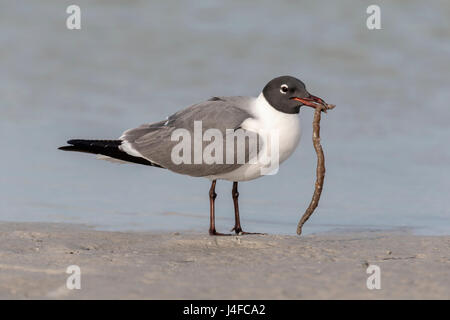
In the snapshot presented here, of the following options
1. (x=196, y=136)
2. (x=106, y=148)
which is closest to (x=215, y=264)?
(x=196, y=136)

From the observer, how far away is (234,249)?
5910 millimetres

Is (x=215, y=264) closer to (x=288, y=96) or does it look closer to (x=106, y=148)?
(x=288, y=96)

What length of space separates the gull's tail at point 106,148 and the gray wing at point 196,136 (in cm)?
5

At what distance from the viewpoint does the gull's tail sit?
6.89 metres

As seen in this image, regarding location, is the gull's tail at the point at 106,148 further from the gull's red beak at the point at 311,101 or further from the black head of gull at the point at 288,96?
the gull's red beak at the point at 311,101

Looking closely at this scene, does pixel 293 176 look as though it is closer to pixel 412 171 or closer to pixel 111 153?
pixel 412 171

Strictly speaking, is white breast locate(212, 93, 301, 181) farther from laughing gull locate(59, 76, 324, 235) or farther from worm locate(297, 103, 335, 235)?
worm locate(297, 103, 335, 235)

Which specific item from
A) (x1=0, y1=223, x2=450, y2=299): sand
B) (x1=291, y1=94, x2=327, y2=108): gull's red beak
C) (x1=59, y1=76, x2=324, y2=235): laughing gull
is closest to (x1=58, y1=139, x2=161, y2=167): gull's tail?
(x1=59, y1=76, x2=324, y2=235): laughing gull

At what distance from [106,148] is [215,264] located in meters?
2.04

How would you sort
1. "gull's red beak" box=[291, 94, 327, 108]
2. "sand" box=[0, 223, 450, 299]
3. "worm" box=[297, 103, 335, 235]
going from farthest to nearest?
"gull's red beak" box=[291, 94, 327, 108], "worm" box=[297, 103, 335, 235], "sand" box=[0, 223, 450, 299]

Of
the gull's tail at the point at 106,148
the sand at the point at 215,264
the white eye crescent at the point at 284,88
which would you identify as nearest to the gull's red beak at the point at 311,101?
the white eye crescent at the point at 284,88

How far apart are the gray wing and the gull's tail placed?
0.05 m

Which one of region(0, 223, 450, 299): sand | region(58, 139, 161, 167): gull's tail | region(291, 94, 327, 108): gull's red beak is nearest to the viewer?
region(0, 223, 450, 299): sand

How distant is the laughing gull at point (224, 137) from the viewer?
21.1 ft
